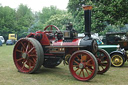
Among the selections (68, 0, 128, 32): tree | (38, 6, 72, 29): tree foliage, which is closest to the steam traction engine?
(68, 0, 128, 32): tree

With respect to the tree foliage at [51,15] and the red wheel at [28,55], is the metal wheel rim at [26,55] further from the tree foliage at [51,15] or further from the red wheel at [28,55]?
the tree foliage at [51,15]

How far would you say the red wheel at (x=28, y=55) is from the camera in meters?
6.08

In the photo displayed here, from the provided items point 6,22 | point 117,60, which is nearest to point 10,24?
point 6,22

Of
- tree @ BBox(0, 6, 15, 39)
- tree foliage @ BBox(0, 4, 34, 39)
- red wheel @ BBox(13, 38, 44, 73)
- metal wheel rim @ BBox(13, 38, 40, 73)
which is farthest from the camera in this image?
tree foliage @ BBox(0, 4, 34, 39)

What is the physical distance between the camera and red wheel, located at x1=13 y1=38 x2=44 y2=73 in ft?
19.9

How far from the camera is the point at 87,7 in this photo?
5562mm

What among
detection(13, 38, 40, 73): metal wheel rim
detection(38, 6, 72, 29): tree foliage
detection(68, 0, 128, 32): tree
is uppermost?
detection(38, 6, 72, 29): tree foliage

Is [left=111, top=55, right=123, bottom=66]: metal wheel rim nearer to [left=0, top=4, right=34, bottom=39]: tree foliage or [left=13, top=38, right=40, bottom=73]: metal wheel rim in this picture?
[left=13, top=38, right=40, bottom=73]: metal wheel rim

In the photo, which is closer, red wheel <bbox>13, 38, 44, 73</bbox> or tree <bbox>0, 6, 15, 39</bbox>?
red wheel <bbox>13, 38, 44, 73</bbox>

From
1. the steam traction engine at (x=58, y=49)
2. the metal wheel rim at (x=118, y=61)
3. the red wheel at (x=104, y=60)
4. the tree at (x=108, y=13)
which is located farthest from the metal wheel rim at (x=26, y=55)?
the tree at (x=108, y=13)

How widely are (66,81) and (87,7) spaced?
2434 millimetres

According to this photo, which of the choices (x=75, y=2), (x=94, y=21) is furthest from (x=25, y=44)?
(x=75, y=2)

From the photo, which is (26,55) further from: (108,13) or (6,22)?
(6,22)

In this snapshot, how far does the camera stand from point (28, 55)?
252 inches
